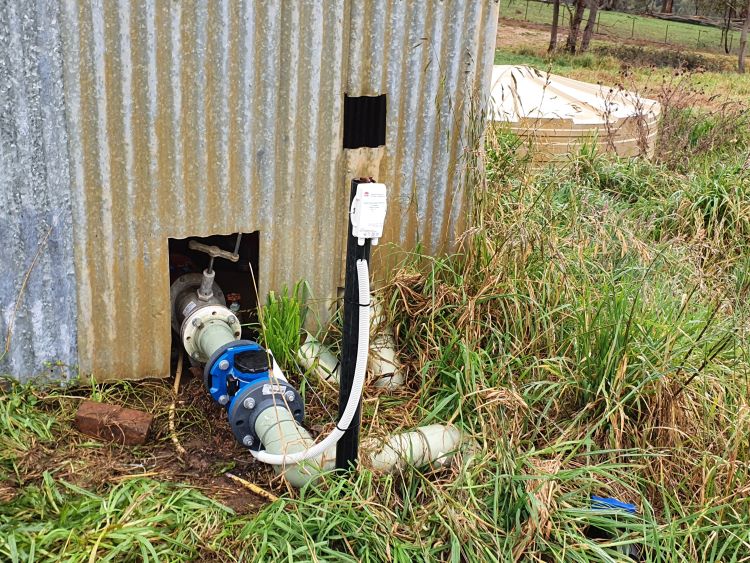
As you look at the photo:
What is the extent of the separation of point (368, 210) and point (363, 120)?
1.34 meters

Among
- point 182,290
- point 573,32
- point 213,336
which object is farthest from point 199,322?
point 573,32

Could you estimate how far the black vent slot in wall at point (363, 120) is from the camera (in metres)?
3.99

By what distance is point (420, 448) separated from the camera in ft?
11.0

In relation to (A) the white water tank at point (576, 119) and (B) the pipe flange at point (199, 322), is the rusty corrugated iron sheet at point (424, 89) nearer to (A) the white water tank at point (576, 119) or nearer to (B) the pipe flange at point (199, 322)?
(B) the pipe flange at point (199, 322)

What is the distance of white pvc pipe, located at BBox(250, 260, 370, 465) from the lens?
9.45 ft

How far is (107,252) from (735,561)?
9.19ft

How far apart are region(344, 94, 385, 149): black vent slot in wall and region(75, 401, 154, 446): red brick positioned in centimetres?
162

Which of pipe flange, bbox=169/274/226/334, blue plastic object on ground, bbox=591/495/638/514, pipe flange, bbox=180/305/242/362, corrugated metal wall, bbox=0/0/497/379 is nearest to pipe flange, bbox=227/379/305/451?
pipe flange, bbox=180/305/242/362

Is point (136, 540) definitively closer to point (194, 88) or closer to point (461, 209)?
point (194, 88)

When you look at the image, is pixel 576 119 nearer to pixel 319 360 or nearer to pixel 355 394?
pixel 319 360

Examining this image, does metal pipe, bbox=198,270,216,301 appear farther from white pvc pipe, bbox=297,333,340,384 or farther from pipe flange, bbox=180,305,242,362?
white pvc pipe, bbox=297,333,340,384

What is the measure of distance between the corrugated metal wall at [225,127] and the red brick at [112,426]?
0.36 m

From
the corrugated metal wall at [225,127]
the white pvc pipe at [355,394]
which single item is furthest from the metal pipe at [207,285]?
the white pvc pipe at [355,394]

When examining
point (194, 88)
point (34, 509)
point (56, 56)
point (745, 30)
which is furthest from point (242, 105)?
point (745, 30)
